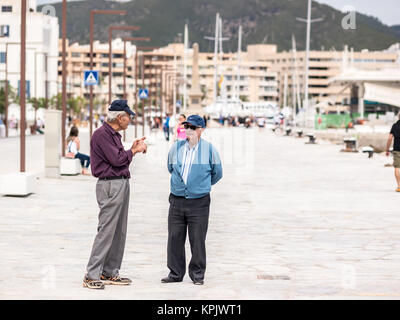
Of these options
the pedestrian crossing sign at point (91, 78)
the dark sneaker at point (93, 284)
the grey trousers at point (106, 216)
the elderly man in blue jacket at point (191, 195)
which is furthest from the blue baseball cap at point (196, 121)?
the pedestrian crossing sign at point (91, 78)

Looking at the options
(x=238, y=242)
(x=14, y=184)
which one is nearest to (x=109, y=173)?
(x=238, y=242)

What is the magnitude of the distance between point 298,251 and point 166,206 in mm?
5917

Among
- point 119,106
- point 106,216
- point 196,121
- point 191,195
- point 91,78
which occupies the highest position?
point 91,78

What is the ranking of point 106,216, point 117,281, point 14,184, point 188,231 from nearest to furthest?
point 106,216
point 117,281
point 188,231
point 14,184

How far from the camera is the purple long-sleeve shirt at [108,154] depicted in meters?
8.70

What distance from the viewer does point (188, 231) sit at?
912 cm

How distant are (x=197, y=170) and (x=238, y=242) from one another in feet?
11.3

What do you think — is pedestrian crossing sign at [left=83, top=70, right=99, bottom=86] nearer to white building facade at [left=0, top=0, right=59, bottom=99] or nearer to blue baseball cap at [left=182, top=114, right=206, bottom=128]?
blue baseball cap at [left=182, top=114, right=206, bottom=128]

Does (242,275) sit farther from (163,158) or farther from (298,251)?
(163,158)

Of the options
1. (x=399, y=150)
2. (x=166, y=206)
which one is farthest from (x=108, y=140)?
(x=399, y=150)

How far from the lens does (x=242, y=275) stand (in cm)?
966

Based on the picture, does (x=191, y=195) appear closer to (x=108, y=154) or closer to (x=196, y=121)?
(x=196, y=121)

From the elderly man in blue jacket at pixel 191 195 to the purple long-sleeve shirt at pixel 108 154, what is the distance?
1.89 ft

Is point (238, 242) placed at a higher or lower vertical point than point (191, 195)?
lower
